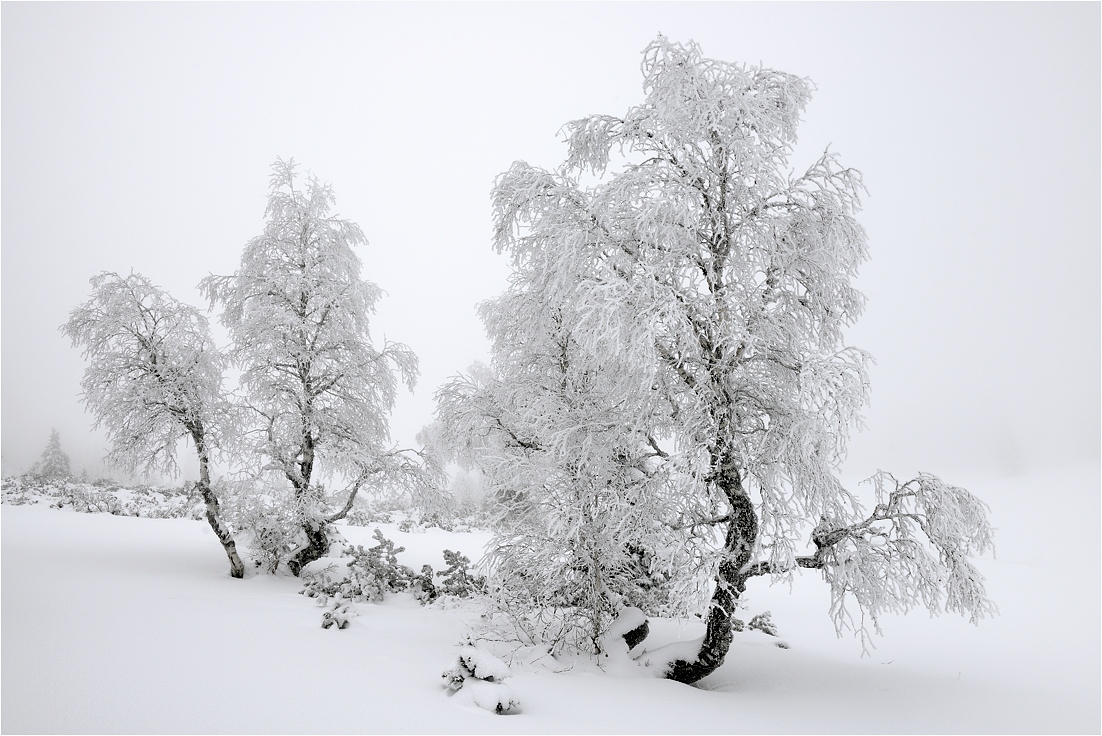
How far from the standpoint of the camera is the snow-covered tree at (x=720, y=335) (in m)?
5.69

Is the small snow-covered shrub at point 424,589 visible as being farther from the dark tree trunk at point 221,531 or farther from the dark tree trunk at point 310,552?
the dark tree trunk at point 221,531

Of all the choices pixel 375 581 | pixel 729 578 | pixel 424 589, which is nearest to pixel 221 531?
pixel 375 581

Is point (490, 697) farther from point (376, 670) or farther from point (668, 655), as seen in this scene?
point (668, 655)

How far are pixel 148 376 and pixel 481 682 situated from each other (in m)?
8.17

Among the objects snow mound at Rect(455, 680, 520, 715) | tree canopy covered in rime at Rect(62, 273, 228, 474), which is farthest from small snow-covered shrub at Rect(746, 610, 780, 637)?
tree canopy covered in rime at Rect(62, 273, 228, 474)

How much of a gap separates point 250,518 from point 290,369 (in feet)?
Result: 9.12

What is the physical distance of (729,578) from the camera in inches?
247

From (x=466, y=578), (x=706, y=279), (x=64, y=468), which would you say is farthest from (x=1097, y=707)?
(x=64, y=468)

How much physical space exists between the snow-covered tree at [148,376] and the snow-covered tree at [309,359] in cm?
67

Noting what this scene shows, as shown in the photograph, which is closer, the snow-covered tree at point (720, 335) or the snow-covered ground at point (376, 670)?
the snow-covered ground at point (376, 670)

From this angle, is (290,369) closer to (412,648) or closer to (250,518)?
(250,518)

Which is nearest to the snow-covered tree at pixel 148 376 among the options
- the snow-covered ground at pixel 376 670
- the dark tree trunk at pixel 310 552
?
the dark tree trunk at pixel 310 552

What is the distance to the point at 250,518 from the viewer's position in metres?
9.10

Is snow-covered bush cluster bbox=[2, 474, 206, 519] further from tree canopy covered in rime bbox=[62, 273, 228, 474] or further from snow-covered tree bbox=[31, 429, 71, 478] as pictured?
snow-covered tree bbox=[31, 429, 71, 478]
